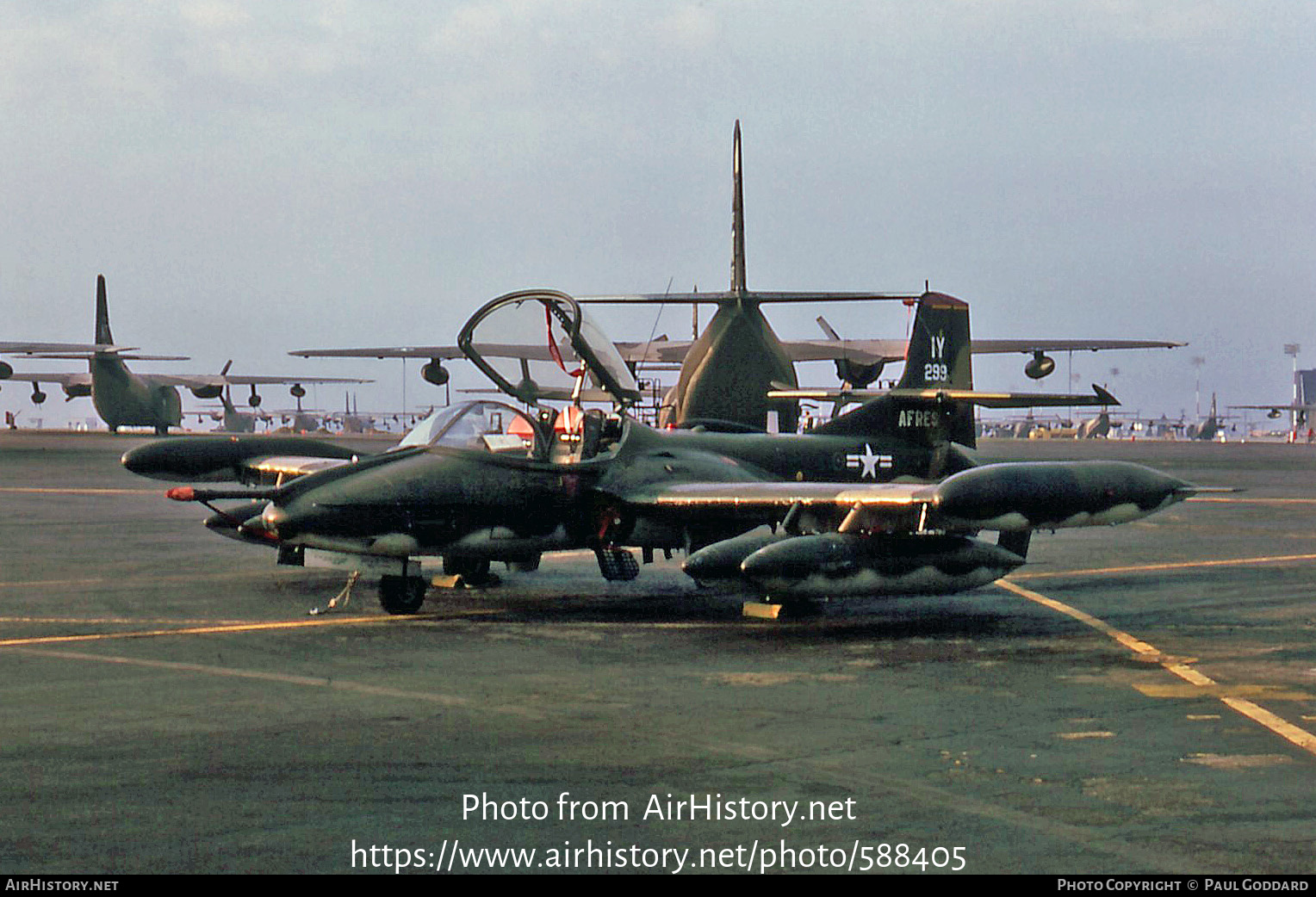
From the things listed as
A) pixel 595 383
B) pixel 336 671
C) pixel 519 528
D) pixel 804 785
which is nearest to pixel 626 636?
pixel 519 528

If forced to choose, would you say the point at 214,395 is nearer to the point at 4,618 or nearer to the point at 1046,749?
the point at 4,618

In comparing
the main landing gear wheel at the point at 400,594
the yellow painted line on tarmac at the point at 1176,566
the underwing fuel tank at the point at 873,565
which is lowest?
the yellow painted line on tarmac at the point at 1176,566

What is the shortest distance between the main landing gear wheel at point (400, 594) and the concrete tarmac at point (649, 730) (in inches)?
7.0

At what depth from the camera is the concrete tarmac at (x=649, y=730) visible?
554 cm

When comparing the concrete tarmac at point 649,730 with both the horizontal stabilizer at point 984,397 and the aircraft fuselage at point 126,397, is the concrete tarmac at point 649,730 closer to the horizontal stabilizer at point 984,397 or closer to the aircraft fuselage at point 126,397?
the horizontal stabilizer at point 984,397

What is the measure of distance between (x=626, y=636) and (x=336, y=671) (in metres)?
2.66

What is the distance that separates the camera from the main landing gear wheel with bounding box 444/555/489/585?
1342cm

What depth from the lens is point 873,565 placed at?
1220 cm

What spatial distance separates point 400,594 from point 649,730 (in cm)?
528

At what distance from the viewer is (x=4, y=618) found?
1209 centimetres

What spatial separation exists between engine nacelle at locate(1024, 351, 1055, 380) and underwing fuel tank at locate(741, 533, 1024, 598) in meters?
31.8

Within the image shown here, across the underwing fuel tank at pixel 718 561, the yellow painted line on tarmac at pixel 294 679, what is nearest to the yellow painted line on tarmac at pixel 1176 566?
the underwing fuel tank at pixel 718 561

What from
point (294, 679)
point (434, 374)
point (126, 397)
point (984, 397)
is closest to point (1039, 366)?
point (434, 374)
